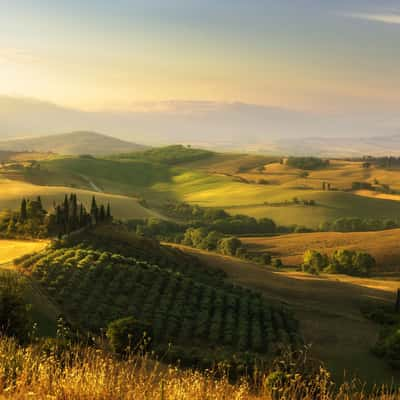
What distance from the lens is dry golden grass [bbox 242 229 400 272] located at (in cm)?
9862

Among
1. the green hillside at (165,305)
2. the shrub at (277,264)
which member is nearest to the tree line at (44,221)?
the green hillside at (165,305)

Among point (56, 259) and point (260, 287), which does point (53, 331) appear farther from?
point (260, 287)

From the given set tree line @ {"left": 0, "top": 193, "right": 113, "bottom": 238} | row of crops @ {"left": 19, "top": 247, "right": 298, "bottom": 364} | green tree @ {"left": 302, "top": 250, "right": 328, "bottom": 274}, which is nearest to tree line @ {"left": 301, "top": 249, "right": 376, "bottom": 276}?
green tree @ {"left": 302, "top": 250, "right": 328, "bottom": 274}

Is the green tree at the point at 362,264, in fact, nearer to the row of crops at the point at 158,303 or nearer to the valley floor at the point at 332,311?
the valley floor at the point at 332,311

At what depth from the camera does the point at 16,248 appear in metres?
55.0

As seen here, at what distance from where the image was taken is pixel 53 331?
94.4ft

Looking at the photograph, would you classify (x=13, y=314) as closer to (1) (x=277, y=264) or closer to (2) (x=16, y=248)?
(2) (x=16, y=248)

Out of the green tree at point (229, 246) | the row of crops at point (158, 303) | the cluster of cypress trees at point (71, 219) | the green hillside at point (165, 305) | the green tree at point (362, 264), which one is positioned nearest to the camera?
the green hillside at point (165, 305)

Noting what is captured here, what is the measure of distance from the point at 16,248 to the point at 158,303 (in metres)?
24.7

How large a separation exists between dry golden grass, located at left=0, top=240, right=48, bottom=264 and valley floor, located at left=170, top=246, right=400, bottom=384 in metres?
24.6

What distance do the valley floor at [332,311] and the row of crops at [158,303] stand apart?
3.33 m

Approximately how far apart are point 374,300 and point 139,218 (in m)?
91.0

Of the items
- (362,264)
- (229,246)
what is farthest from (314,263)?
(229,246)

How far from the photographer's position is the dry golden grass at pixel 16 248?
49.0 m
